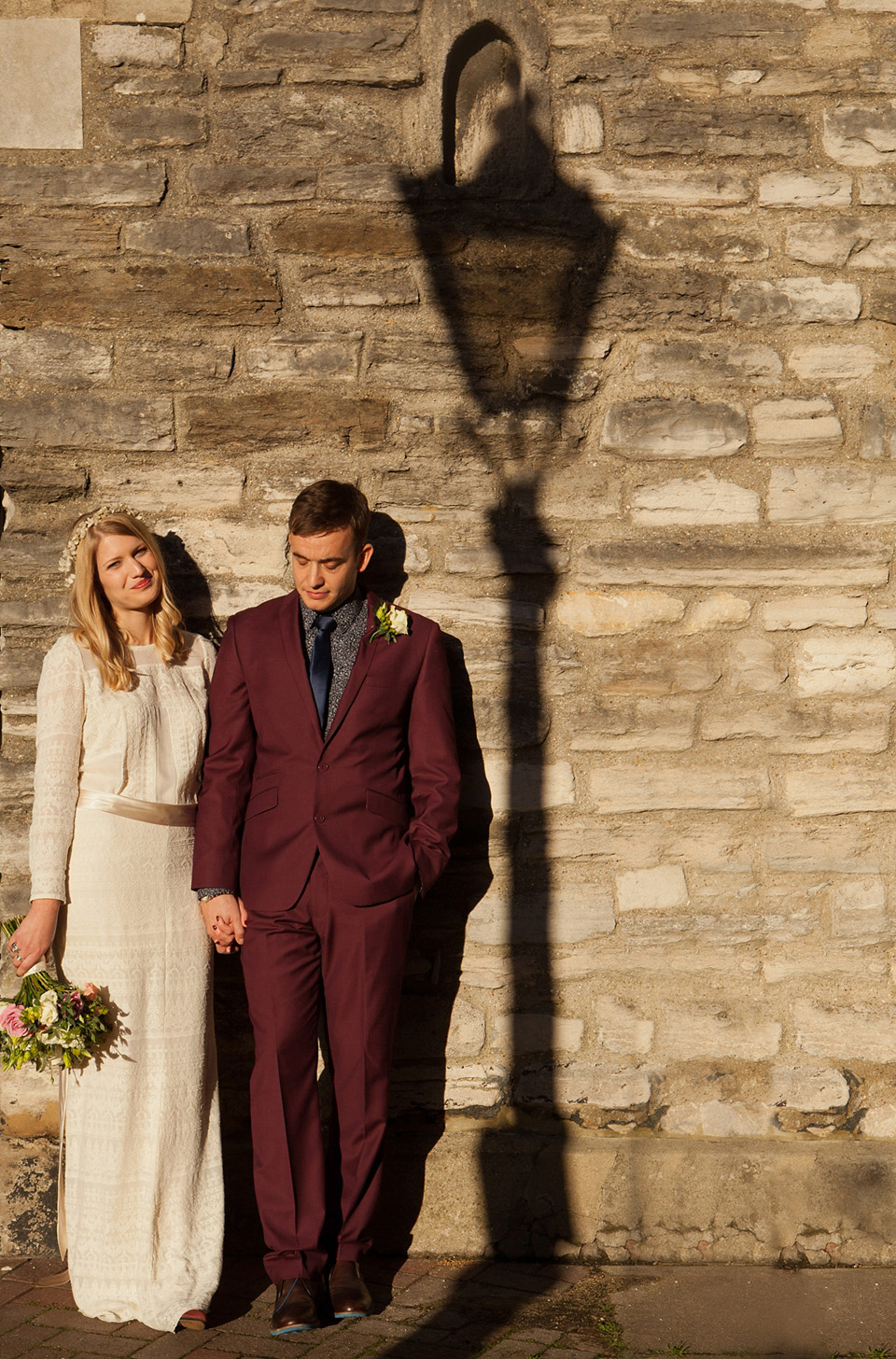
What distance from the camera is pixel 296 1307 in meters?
2.88

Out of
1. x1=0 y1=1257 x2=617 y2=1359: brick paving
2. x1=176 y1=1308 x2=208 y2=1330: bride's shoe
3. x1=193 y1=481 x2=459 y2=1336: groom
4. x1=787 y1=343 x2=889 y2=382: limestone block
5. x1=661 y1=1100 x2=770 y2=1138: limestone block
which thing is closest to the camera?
x1=0 y1=1257 x2=617 y2=1359: brick paving

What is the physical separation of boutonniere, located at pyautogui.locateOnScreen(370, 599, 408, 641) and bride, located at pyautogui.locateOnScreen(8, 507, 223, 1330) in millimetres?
564

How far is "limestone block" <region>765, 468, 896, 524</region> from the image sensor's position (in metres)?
3.48

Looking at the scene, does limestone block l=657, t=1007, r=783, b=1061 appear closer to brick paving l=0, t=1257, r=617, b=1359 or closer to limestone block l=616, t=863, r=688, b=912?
limestone block l=616, t=863, r=688, b=912

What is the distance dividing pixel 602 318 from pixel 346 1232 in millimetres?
2675

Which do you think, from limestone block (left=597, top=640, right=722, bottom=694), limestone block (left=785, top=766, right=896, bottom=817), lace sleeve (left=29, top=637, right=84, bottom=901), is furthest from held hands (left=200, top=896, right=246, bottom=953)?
limestone block (left=785, top=766, right=896, bottom=817)

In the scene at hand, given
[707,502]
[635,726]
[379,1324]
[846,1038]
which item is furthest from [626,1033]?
[707,502]

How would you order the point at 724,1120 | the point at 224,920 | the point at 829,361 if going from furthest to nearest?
1. the point at 829,361
2. the point at 724,1120
3. the point at 224,920

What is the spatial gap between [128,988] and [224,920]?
11.4 inches

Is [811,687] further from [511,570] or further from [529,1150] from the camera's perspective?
Answer: [529,1150]

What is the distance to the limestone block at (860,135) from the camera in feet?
11.4

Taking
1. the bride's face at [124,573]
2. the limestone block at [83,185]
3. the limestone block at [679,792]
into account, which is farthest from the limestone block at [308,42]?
Result: the limestone block at [679,792]

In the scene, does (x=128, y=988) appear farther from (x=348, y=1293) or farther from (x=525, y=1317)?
(x=525, y=1317)

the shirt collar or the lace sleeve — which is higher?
the shirt collar
